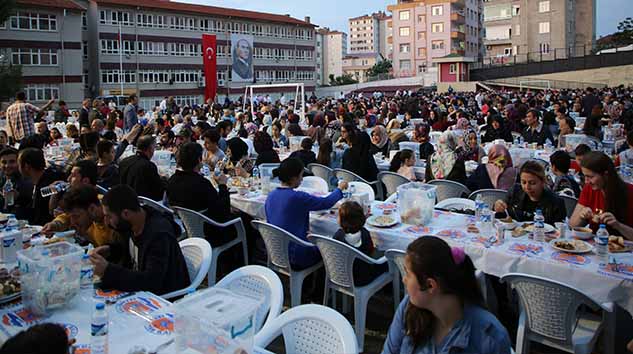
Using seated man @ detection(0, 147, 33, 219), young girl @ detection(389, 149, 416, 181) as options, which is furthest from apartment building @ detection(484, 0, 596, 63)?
seated man @ detection(0, 147, 33, 219)

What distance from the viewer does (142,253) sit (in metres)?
3.46

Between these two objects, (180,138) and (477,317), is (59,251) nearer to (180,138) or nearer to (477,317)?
(477,317)

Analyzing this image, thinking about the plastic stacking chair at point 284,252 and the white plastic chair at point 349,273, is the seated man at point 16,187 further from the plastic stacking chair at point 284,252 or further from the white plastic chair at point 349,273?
the white plastic chair at point 349,273

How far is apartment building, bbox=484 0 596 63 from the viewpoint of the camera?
196 ft

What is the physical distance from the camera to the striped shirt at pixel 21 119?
1248cm

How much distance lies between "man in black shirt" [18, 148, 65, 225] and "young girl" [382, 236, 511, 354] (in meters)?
4.60

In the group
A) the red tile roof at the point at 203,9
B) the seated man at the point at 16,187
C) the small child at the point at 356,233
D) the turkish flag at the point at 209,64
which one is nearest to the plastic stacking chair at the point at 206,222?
the small child at the point at 356,233

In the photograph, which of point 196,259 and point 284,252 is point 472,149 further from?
point 196,259

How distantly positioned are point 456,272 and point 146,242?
200cm

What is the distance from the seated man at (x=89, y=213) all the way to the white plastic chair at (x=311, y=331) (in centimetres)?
173

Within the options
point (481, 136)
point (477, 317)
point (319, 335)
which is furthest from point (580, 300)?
point (481, 136)

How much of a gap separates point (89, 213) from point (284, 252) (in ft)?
5.35

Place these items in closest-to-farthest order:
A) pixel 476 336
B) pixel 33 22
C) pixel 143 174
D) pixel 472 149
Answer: pixel 476 336 < pixel 143 174 < pixel 472 149 < pixel 33 22

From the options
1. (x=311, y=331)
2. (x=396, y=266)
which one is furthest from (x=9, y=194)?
(x=311, y=331)
